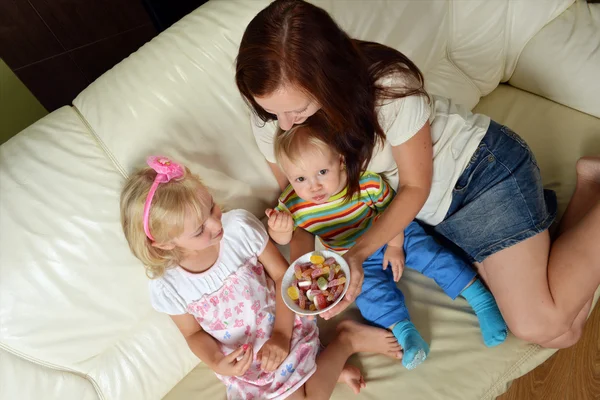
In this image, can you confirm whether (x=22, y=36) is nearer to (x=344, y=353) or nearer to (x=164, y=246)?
(x=164, y=246)

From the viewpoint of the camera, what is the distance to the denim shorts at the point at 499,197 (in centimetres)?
117

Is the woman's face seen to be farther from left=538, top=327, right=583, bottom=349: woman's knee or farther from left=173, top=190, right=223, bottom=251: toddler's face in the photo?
left=538, top=327, right=583, bottom=349: woman's knee

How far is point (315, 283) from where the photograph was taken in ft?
3.48

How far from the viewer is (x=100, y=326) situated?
1161 mm

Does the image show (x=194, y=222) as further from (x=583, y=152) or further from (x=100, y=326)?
(x=583, y=152)

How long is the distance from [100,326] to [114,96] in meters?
0.64

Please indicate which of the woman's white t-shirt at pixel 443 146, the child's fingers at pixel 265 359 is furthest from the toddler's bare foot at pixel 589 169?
the child's fingers at pixel 265 359

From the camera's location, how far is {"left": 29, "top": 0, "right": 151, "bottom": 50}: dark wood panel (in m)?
2.32

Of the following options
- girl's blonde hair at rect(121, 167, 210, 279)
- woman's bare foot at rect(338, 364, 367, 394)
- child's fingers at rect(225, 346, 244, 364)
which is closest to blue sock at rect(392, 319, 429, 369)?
woman's bare foot at rect(338, 364, 367, 394)

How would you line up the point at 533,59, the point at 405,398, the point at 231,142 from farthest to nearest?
the point at 533,59
the point at 231,142
the point at 405,398

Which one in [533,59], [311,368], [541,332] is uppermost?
[533,59]

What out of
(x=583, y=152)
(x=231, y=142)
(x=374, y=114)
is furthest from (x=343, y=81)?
(x=583, y=152)

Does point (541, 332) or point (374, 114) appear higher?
point (374, 114)

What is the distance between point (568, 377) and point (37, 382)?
1.67 meters
